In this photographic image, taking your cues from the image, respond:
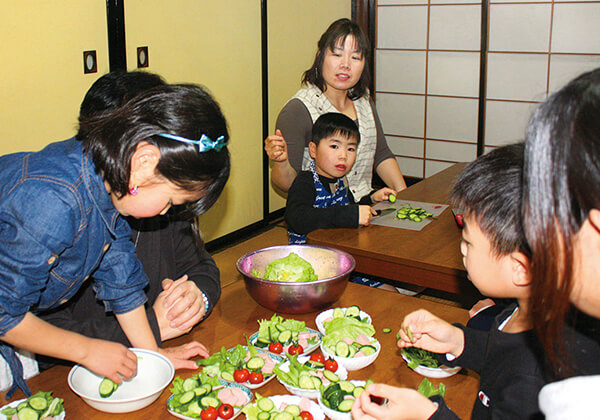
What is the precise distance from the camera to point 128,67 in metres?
3.16

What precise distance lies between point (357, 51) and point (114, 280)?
78.0 inches

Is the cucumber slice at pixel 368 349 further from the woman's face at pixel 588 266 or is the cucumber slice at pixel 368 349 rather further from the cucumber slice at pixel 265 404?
the woman's face at pixel 588 266

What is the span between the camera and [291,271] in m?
1.55

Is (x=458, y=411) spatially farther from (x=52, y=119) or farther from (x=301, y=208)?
(x=52, y=119)

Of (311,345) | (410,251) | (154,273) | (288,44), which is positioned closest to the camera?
(311,345)

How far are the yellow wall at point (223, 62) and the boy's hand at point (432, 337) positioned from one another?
2413 millimetres

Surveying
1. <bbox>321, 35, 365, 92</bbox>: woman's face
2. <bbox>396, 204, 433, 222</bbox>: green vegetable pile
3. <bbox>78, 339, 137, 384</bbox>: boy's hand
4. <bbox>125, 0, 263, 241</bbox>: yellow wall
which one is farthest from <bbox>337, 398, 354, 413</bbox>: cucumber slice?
<bbox>125, 0, 263, 241</bbox>: yellow wall

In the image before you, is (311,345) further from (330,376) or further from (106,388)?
(106,388)

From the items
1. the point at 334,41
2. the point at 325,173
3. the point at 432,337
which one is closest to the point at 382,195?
the point at 325,173

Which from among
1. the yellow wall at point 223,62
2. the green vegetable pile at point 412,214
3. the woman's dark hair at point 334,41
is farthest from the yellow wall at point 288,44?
the green vegetable pile at point 412,214

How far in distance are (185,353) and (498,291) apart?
68 centimetres

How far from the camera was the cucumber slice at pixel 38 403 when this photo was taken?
110 cm

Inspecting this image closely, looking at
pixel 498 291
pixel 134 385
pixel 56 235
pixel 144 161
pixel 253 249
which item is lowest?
pixel 253 249

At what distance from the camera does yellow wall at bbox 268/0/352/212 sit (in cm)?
427
